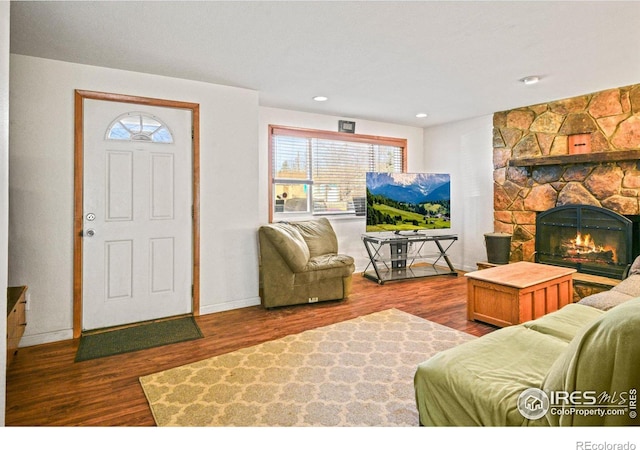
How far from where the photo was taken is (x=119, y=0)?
215 centimetres

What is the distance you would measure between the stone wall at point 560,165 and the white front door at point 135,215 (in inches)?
164

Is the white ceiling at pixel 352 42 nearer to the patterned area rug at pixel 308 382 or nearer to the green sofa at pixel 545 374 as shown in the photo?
the green sofa at pixel 545 374

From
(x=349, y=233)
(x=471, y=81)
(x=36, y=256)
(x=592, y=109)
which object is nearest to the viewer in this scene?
(x=36, y=256)

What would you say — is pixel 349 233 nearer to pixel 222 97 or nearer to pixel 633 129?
pixel 222 97

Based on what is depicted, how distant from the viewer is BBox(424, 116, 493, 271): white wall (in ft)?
17.6

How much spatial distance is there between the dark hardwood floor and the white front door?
430 millimetres

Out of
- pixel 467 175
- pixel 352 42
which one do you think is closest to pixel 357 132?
pixel 467 175

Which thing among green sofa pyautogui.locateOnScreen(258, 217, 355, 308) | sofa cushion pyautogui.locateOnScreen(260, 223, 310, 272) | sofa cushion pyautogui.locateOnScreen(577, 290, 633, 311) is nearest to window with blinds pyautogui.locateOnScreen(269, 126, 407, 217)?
green sofa pyautogui.locateOnScreen(258, 217, 355, 308)

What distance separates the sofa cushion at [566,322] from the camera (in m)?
1.97

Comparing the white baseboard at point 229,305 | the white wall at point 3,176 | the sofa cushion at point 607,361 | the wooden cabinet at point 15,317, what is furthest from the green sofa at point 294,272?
the sofa cushion at point 607,361

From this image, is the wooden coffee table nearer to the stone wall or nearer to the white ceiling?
the stone wall

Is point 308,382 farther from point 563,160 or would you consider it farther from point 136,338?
point 563,160
